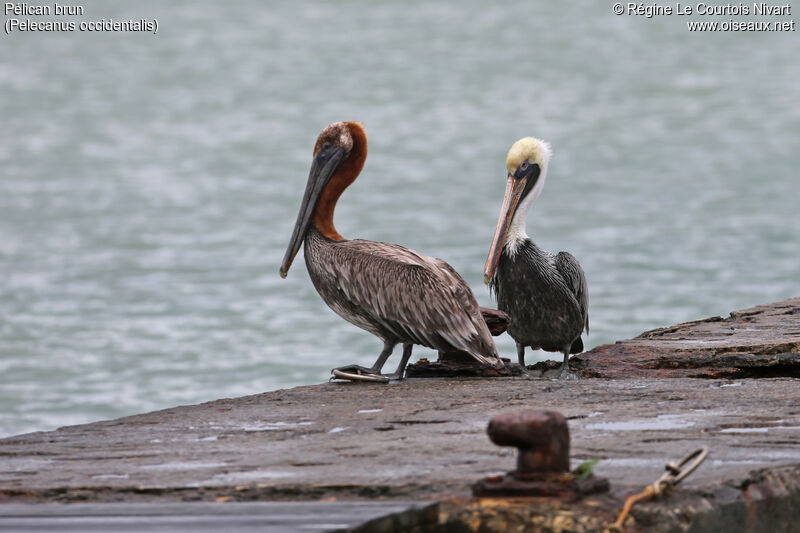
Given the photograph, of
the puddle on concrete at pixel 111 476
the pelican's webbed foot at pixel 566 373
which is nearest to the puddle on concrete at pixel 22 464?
the puddle on concrete at pixel 111 476

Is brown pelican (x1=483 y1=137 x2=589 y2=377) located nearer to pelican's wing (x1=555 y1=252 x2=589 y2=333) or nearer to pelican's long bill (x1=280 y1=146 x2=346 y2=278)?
pelican's wing (x1=555 y1=252 x2=589 y2=333)

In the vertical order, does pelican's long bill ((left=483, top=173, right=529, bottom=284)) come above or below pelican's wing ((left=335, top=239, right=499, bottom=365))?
above

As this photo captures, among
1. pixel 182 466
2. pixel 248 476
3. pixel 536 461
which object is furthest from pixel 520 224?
pixel 536 461

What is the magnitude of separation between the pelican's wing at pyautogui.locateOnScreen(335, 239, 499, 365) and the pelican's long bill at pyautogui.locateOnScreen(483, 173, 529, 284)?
244mm

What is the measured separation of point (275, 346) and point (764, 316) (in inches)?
541

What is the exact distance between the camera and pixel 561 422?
119 inches

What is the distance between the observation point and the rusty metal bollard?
2.99 meters

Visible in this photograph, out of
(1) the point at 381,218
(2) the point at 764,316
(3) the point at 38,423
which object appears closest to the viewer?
(2) the point at 764,316

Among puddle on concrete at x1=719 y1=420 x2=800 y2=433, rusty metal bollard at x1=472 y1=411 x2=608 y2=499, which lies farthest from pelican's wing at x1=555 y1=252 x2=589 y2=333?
rusty metal bollard at x1=472 y1=411 x2=608 y2=499

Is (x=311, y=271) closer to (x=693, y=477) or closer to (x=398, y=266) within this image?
(x=398, y=266)

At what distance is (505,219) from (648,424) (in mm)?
2527

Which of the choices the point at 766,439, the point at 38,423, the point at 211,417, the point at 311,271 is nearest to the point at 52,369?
the point at 38,423

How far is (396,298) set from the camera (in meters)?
5.89

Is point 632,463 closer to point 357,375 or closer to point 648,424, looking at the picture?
point 648,424
